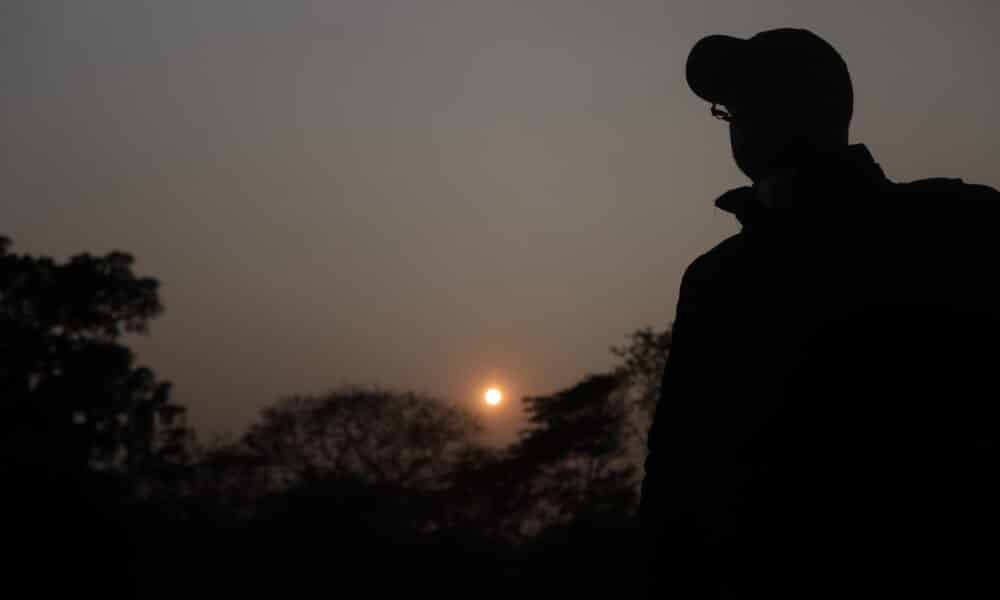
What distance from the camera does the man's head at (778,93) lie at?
6.66 feet

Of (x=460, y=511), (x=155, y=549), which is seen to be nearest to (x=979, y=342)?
(x=155, y=549)

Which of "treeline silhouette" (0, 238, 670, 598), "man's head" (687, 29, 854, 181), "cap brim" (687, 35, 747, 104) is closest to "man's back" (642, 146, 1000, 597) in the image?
"man's head" (687, 29, 854, 181)

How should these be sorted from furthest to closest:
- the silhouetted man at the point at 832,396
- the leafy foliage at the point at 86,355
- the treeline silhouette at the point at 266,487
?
1. the leafy foliage at the point at 86,355
2. the treeline silhouette at the point at 266,487
3. the silhouetted man at the point at 832,396

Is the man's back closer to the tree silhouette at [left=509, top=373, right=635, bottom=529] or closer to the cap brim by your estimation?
the cap brim

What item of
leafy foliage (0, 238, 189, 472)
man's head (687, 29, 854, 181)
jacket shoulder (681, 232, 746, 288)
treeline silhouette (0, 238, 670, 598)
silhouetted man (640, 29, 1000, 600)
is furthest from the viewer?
leafy foliage (0, 238, 189, 472)

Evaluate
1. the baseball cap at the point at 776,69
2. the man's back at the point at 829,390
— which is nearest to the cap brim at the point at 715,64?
the baseball cap at the point at 776,69

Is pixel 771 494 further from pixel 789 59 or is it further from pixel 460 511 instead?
pixel 460 511

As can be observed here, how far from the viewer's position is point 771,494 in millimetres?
1662

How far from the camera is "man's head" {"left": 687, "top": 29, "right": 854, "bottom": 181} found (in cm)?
203

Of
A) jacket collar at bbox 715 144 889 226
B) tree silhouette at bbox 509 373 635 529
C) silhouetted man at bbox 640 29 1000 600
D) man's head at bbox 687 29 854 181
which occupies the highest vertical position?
tree silhouette at bbox 509 373 635 529

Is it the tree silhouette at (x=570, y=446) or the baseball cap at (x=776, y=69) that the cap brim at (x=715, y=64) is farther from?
the tree silhouette at (x=570, y=446)

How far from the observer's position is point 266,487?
49875mm

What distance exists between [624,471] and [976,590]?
139 feet

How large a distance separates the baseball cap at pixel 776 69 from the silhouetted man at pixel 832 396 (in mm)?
115
